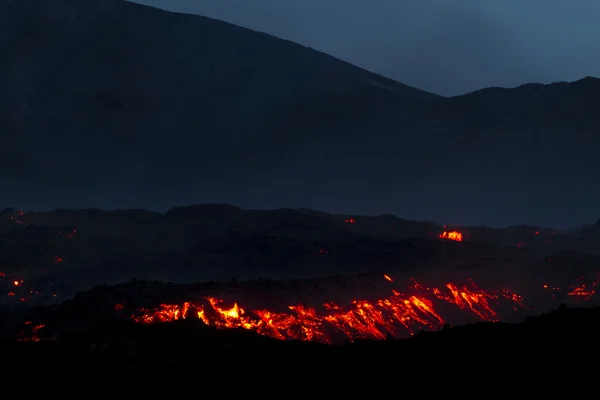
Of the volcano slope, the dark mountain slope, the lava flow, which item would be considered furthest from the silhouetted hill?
the dark mountain slope

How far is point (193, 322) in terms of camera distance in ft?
71.3

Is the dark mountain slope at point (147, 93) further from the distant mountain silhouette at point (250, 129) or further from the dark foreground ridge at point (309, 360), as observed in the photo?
the dark foreground ridge at point (309, 360)

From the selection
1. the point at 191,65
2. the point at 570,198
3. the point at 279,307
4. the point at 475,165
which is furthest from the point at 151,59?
the point at 279,307

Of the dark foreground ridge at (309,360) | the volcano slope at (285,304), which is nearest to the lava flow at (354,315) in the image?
the volcano slope at (285,304)

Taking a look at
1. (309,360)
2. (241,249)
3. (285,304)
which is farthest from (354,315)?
(241,249)

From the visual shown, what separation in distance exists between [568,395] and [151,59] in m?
151

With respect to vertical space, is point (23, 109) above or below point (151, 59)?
below

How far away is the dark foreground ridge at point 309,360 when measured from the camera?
16.1 m

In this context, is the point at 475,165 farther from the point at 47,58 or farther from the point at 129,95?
the point at 47,58

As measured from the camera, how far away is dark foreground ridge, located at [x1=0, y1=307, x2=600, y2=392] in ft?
52.8

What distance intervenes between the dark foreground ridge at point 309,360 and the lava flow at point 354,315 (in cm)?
915

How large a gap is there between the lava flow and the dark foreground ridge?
9151 mm

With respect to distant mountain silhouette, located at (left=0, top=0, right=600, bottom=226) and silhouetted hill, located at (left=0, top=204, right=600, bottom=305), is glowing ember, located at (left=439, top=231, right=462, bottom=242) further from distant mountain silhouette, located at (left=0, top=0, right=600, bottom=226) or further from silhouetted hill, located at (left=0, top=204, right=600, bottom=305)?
distant mountain silhouette, located at (left=0, top=0, right=600, bottom=226)

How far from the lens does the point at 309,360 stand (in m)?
18.5
